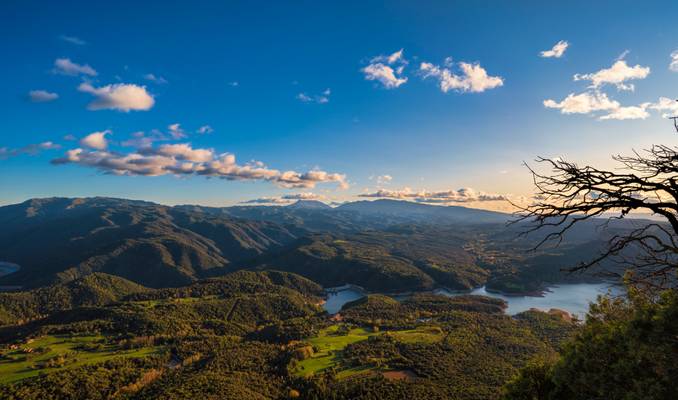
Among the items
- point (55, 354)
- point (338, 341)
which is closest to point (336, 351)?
point (338, 341)

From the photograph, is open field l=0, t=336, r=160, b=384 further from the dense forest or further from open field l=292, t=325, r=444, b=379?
open field l=292, t=325, r=444, b=379

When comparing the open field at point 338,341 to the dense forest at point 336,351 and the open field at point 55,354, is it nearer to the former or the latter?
the dense forest at point 336,351

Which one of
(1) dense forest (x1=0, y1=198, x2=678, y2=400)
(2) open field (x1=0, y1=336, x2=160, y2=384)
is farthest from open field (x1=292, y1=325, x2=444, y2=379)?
(2) open field (x1=0, y1=336, x2=160, y2=384)

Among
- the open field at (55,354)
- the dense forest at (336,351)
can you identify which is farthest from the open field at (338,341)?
the open field at (55,354)

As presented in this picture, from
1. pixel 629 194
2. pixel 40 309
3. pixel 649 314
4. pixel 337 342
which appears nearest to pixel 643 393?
pixel 649 314

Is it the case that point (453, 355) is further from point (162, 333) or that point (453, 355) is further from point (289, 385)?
point (162, 333)

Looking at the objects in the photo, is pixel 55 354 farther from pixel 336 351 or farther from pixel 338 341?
pixel 338 341

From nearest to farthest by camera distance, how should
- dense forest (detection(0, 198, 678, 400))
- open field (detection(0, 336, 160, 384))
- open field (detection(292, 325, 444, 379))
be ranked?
dense forest (detection(0, 198, 678, 400)), open field (detection(0, 336, 160, 384)), open field (detection(292, 325, 444, 379))

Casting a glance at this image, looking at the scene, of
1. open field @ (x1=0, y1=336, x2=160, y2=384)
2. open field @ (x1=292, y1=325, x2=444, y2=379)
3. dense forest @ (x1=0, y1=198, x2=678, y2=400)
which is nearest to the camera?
dense forest @ (x1=0, y1=198, x2=678, y2=400)

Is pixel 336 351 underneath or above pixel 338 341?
above
